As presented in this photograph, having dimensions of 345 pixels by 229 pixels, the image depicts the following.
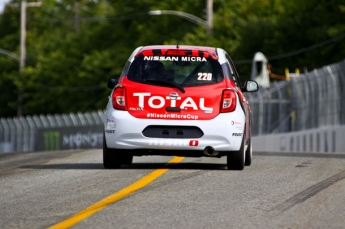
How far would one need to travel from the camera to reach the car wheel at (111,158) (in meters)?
14.5

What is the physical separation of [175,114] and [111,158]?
1074 millimetres

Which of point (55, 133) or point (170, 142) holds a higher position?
point (170, 142)

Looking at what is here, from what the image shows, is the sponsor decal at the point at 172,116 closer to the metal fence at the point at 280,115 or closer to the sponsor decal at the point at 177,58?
the sponsor decal at the point at 177,58

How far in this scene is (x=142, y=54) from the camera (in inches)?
585

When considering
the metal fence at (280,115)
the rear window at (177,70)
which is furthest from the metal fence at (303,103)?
the rear window at (177,70)

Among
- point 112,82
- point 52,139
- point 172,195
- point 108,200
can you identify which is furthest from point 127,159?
point 52,139

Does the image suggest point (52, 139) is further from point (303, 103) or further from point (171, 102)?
point (171, 102)

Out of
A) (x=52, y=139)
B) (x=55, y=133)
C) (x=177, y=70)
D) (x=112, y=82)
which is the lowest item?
(x=52, y=139)

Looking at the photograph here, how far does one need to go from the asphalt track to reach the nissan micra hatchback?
28 centimetres

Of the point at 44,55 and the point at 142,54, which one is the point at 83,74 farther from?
the point at 142,54

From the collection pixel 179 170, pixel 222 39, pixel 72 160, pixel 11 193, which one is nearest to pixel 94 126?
pixel 222 39

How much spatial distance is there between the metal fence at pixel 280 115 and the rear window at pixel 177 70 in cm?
1415

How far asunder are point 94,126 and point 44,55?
146 feet

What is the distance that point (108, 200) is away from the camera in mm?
10531
